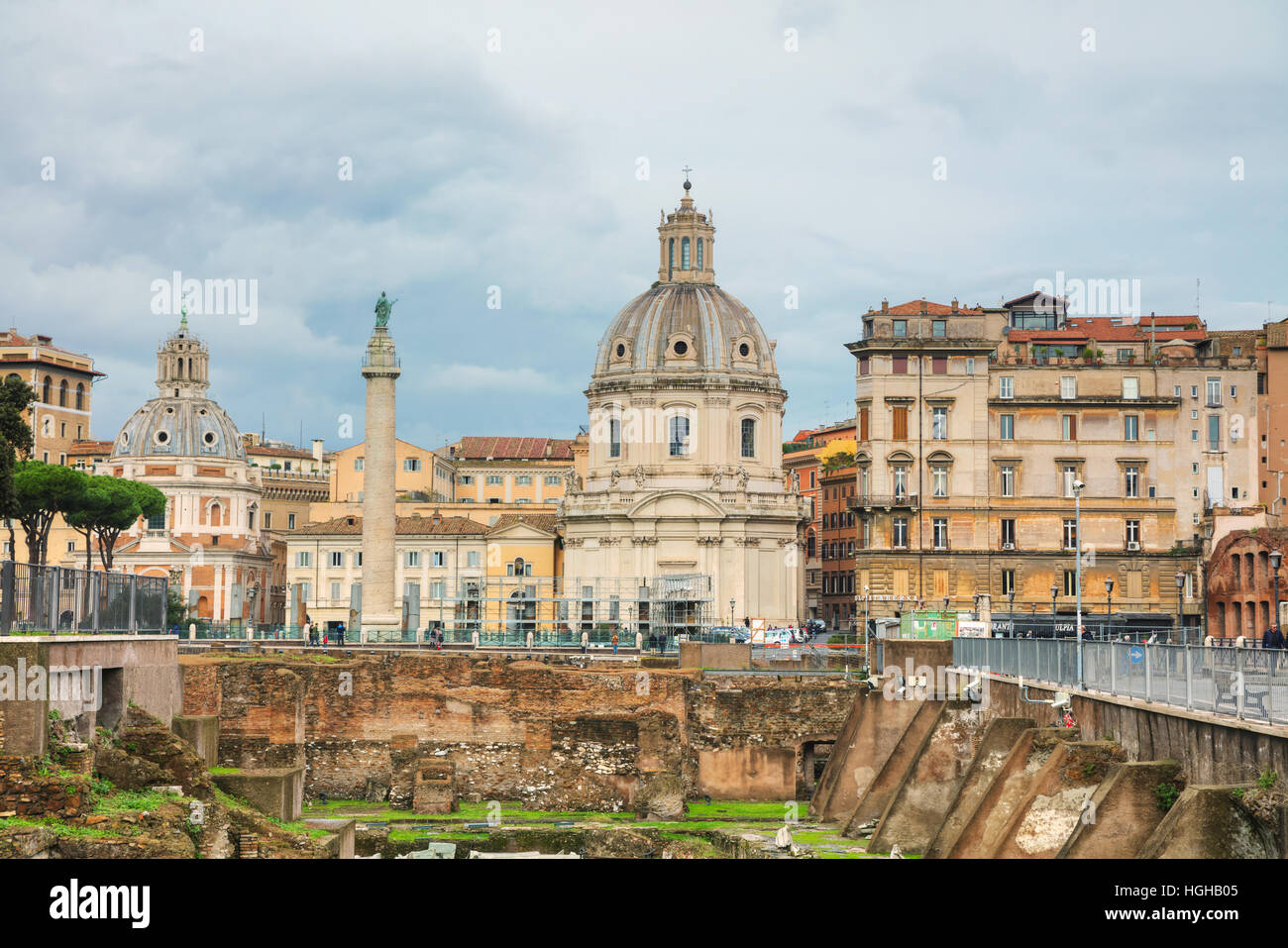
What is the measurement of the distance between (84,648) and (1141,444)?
67.6 metres

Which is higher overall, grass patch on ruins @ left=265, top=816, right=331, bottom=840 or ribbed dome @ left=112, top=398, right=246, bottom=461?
ribbed dome @ left=112, top=398, right=246, bottom=461

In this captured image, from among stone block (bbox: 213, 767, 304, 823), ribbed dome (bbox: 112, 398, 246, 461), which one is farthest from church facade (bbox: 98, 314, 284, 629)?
stone block (bbox: 213, 767, 304, 823)

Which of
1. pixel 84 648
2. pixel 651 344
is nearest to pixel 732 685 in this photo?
pixel 84 648

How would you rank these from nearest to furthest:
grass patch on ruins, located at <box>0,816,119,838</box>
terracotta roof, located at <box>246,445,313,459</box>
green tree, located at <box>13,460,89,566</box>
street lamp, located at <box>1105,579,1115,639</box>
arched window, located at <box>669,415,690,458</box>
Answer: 1. grass patch on ruins, located at <box>0,816,119,838</box>
2. street lamp, located at <box>1105,579,1115,639</box>
3. green tree, located at <box>13,460,89,566</box>
4. arched window, located at <box>669,415,690,458</box>
5. terracotta roof, located at <box>246,445,313,459</box>

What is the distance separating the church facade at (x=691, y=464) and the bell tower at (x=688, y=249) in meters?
0.91

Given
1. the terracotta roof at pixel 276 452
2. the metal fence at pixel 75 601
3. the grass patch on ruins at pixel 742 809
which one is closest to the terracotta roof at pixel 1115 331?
the grass patch on ruins at pixel 742 809

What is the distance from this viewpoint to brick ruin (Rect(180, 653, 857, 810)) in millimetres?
54000

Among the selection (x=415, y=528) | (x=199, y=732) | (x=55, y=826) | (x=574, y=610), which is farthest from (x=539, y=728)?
(x=415, y=528)

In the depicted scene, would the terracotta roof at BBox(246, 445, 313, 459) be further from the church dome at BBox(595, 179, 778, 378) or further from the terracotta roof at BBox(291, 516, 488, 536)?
the church dome at BBox(595, 179, 778, 378)

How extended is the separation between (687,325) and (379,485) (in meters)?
28.4

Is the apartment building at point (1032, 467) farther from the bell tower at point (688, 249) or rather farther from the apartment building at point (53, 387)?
the apartment building at point (53, 387)

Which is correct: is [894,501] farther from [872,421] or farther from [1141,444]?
[1141,444]

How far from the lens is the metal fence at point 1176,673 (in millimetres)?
23516

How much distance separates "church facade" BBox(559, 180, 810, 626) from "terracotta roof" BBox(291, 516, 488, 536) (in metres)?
9.84
